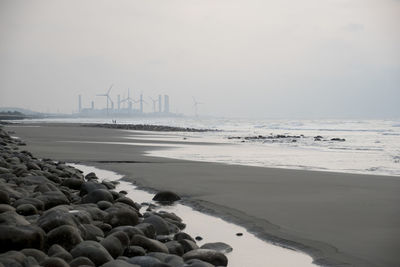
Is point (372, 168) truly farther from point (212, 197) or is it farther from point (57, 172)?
point (57, 172)

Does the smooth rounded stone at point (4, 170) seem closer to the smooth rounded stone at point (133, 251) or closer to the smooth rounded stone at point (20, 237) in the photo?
→ the smooth rounded stone at point (20, 237)

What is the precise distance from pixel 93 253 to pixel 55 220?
0.76 meters

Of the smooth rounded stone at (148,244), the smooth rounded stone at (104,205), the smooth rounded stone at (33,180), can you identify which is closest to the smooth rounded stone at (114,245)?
the smooth rounded stone at (148,244)

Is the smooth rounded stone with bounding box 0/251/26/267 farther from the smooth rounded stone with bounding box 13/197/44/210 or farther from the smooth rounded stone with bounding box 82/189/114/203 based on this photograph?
the smooth rounded stone with bounding box 82/189/114/203

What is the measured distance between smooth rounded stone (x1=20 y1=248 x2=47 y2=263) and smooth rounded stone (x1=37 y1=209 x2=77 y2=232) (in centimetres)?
49

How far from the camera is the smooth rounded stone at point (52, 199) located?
217 inches

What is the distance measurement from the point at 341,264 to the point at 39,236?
8.73ft

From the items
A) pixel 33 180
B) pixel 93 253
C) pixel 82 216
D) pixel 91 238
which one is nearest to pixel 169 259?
pixel 93 253

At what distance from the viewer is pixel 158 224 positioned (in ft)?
16.8

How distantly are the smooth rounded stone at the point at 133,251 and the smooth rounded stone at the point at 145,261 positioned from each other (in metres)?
0.33

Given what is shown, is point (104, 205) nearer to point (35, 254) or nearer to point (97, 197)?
point (97, 197)

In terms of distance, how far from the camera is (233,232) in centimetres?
545

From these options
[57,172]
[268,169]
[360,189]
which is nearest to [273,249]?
[360,189]

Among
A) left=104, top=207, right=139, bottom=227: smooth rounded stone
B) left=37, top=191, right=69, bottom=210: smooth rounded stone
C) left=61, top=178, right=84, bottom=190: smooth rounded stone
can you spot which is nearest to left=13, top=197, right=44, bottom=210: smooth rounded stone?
left=37, top=191, right=69, bottom=210: smooth rounded stone
